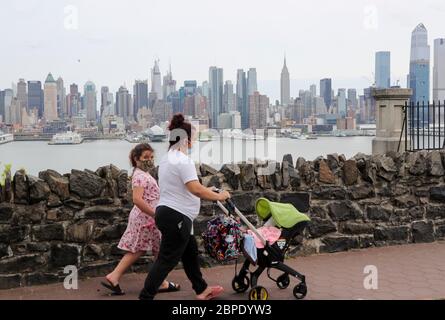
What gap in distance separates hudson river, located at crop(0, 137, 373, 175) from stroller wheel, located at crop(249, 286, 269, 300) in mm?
1577

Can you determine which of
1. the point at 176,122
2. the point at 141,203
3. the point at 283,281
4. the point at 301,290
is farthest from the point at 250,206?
the point at 176,122

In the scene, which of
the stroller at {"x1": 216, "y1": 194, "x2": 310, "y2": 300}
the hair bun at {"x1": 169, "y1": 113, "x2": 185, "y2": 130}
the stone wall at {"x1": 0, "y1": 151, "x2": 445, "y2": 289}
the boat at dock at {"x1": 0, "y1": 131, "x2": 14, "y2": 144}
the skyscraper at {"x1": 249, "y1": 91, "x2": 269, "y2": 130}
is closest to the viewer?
the hair bun at {"x1": 169, "y1": 113, "x2": 185, "y2": 130}

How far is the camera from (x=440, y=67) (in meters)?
13.2

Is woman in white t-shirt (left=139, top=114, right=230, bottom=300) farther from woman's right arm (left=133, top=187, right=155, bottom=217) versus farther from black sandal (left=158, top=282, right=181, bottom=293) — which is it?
black sandal (left=158, top=282, right=181, bottom=293)

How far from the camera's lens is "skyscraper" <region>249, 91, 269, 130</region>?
948 centimetres

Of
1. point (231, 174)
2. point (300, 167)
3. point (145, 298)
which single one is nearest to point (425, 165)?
point (300, 167)

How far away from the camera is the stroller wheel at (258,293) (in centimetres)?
553

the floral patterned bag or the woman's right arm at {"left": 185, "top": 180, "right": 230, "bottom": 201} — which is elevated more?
the woman's right arm at {"left": 185, "top": 180, "right": 230, "bottom": 201}

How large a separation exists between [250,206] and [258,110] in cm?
347

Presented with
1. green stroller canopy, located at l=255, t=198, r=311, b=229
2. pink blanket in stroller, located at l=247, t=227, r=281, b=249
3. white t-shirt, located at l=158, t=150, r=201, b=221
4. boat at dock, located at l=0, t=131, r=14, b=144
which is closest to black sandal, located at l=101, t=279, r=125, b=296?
white t-shirt, located at l=158, t=150, r=201, b=221

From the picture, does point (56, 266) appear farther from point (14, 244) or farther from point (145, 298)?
point (145, 298)

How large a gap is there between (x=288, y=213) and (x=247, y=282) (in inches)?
34.0

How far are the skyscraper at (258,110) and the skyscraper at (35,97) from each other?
364cm

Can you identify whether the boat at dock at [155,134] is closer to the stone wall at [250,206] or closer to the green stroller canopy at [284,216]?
the stone wall at [250,206]
